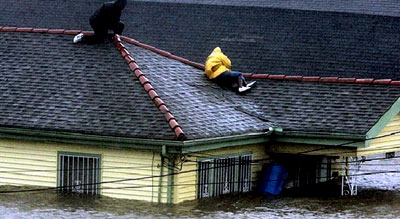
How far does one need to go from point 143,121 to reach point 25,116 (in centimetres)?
278

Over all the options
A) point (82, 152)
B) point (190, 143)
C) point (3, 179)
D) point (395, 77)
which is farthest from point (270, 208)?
point (395, 77)

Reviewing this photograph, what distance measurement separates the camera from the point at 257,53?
110 ft

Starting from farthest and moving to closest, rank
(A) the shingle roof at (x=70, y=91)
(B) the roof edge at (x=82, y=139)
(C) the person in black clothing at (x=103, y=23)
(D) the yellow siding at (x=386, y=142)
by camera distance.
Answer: (C) the person in black clothing at (x=103, y=23) → (D) the yellow siding at (x=386, y=142) → (A) the shingle roof at (x=70, y=91) → (B) the roof edge at (x=82, y=139)

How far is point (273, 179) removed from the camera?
2659 cm

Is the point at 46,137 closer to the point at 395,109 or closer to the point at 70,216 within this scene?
the point at 70,216

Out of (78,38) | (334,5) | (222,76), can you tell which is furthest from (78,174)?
(334,5)

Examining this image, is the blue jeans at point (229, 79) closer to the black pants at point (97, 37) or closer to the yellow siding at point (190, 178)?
the yellow siding at point (190, 178)

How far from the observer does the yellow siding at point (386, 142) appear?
26328mm

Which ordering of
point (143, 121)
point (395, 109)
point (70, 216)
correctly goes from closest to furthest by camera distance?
point (70, 216) < point (143, 121) < point (395, 109)

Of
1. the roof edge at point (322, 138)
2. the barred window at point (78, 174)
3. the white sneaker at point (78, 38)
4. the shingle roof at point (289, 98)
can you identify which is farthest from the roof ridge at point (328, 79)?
the barred window at point (78, 174)

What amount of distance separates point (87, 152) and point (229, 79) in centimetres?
480

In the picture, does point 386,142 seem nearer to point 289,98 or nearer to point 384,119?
point 384,119

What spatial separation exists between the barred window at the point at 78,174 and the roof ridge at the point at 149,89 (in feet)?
5.79

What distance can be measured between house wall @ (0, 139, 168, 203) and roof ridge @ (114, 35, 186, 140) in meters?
0.74
